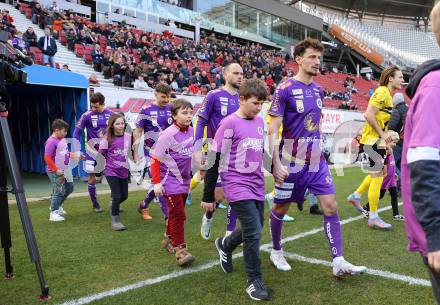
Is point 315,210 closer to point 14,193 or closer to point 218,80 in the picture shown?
point 14,193

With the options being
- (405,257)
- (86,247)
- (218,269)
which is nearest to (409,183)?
(218,269)

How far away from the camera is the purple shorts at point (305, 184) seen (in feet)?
12.8

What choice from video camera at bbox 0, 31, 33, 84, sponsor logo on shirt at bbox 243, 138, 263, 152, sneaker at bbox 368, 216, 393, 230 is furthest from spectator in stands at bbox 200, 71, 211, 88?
video camera at bbox 0, 31, 33, 84

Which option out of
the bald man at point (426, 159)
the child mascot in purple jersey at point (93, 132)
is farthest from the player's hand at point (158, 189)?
the child mascot in purple jersey at point (93, 132)

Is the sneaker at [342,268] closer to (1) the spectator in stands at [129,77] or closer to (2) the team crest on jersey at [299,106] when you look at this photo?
(2) the team crest on jersey at [299,106]

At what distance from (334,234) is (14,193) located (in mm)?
2780

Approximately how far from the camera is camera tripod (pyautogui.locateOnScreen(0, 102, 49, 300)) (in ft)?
10.5

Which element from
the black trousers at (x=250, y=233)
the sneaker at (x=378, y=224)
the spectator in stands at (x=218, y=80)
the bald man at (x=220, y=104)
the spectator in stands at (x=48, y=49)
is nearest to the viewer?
the black trousers at (x=250, y=233)

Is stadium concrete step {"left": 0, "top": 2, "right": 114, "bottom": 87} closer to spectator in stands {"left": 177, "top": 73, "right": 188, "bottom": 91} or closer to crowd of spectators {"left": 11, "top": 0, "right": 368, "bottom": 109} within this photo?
crowd of spectators {"left": 11, "top": 0, "right": 368, "bottom": 109}

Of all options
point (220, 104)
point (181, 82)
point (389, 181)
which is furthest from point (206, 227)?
point (181, 82)

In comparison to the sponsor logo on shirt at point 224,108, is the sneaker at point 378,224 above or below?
below

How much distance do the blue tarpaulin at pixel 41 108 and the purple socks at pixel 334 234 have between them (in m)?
8.53

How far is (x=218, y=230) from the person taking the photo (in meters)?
5.95

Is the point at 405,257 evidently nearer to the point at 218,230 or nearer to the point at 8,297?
the point at 218,230
